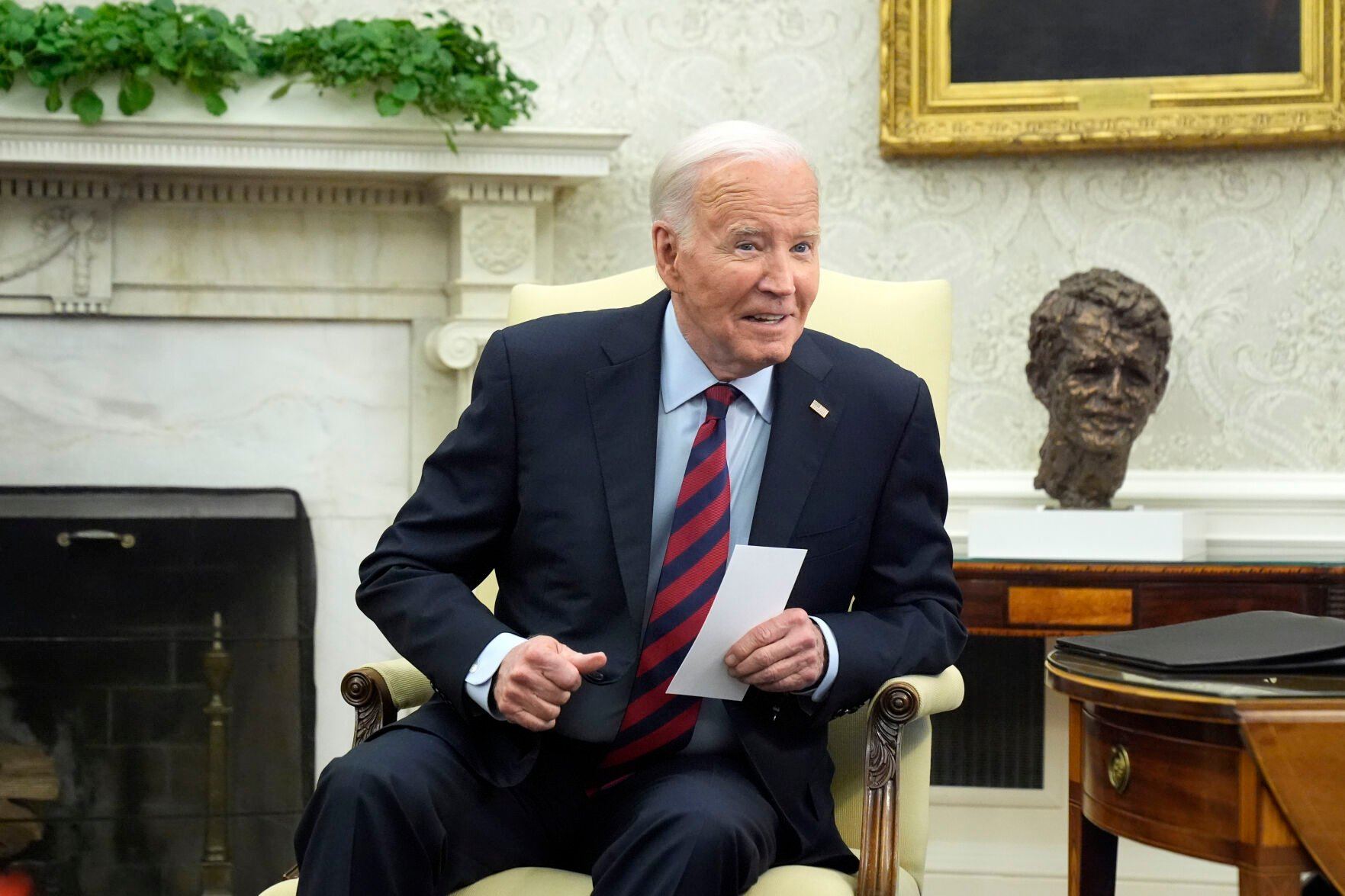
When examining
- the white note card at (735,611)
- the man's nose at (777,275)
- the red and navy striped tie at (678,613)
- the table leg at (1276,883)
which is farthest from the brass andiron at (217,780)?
the table leg at (1276,883)

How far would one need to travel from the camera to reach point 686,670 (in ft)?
6.02

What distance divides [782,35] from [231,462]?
1.70 meters

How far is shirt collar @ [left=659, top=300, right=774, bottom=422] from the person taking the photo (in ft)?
6.72

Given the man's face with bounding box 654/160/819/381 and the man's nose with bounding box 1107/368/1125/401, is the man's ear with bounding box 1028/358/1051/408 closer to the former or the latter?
the man's nose with bounding box 1107/368/1125/401

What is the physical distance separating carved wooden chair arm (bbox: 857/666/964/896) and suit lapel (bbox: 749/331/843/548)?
0.25 metres

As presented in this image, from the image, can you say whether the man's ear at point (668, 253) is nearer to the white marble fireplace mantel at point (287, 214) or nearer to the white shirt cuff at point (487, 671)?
the white shirt cuff at point (487, 671)

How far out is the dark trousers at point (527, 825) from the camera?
1.67 metres

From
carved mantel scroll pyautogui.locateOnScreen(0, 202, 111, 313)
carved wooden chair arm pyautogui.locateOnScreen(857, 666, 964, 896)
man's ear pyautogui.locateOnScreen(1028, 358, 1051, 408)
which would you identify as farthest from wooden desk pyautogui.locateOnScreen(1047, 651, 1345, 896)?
carved mantel scroll pyautogui.locateOnScreen(0, 202, 111, 313)

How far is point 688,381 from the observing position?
6.73 ft

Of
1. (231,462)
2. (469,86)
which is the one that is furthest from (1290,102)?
(231,462)

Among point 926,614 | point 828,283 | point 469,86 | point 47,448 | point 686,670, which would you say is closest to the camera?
point 686,670

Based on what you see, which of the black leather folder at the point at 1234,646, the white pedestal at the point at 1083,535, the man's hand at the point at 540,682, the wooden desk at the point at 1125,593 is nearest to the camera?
the black leather folder at the point at 1234,646

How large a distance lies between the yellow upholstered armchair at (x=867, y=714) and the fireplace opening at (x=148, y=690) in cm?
116

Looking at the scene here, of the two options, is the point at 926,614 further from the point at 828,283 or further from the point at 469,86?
the point at 469,86
